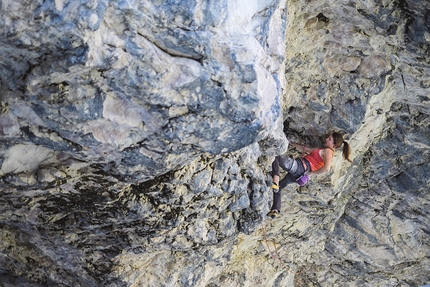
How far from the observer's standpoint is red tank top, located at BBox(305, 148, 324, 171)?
27.2 ft

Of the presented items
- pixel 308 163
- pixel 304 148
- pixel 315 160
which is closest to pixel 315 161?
pixel 315 160

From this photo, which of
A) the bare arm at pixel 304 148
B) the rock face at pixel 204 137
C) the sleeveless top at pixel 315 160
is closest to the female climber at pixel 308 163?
the sleeveless top at pixel 315 160

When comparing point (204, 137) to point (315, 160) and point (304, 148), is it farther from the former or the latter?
point (304, 148)

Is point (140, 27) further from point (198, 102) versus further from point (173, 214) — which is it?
point (173, 214)

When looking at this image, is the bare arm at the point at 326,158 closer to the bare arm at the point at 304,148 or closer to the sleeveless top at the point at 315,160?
the sleeveless top at the point at 315,160

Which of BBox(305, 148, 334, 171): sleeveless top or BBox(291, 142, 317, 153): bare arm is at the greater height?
BBox(305, 148, 334, 171): sleeveless top

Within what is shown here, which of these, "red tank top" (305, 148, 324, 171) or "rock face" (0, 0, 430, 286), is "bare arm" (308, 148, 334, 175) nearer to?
"red tank top" (305, 148, 324, 171)

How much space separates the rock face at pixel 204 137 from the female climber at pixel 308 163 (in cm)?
→ 35

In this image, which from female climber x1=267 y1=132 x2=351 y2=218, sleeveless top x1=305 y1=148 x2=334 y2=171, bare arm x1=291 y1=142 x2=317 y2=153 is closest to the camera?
female climber x1=267 y1=132 x2=351 y2=218

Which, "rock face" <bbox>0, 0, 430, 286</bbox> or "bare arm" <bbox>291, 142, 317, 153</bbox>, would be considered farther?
"bare arm" <bbox>291, 142, 317, 153</bbox>

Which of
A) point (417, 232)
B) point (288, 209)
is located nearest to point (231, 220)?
point (288, 209)

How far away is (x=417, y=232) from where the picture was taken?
11672 millimetres

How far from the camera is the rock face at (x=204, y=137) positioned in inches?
167

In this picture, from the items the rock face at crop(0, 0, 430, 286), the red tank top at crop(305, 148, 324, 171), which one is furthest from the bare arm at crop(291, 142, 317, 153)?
the red tank top at crop(305, 148, 324, 171)
